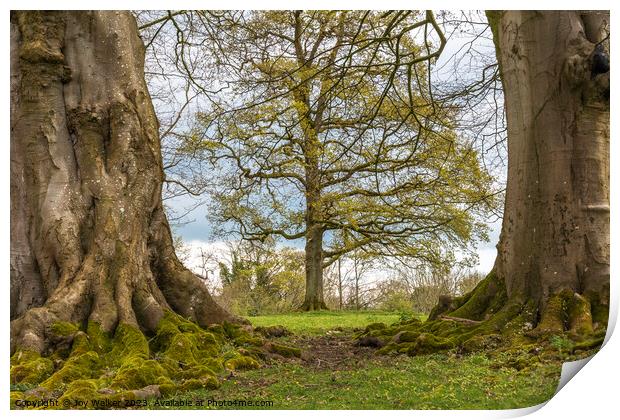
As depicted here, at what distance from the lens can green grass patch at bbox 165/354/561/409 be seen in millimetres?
5207

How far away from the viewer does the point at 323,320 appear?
39.7 feet

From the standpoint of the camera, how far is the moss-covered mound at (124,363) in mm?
5215

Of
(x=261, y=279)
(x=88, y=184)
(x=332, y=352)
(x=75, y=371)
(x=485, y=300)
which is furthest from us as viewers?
(x=261, y=279)

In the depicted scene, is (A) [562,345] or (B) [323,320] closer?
(A) [562,345]

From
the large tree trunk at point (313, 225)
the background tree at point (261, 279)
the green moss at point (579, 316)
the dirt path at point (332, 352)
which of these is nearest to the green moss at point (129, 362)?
the dirt path at point (332, 352)

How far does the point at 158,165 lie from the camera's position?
314 inches

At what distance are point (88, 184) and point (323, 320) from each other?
6.18 metres

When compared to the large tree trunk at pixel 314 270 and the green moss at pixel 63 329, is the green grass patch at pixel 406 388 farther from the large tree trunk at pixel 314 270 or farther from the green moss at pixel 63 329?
the large tree trunk at pixel 314 270

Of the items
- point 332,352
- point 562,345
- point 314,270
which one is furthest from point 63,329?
point 314,270

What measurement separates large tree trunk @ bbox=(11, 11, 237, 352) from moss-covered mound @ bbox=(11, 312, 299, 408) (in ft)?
0.95

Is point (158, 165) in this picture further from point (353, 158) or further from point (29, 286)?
point (353, 158)

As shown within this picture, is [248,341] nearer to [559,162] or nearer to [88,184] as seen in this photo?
[88,184]

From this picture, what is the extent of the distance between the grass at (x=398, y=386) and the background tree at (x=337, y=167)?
6498 millimetres

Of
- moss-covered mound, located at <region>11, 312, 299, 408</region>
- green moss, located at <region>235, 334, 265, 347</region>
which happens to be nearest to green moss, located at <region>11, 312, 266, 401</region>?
moss-covered mound, located at <region>11, 312, 299, 408</region>
